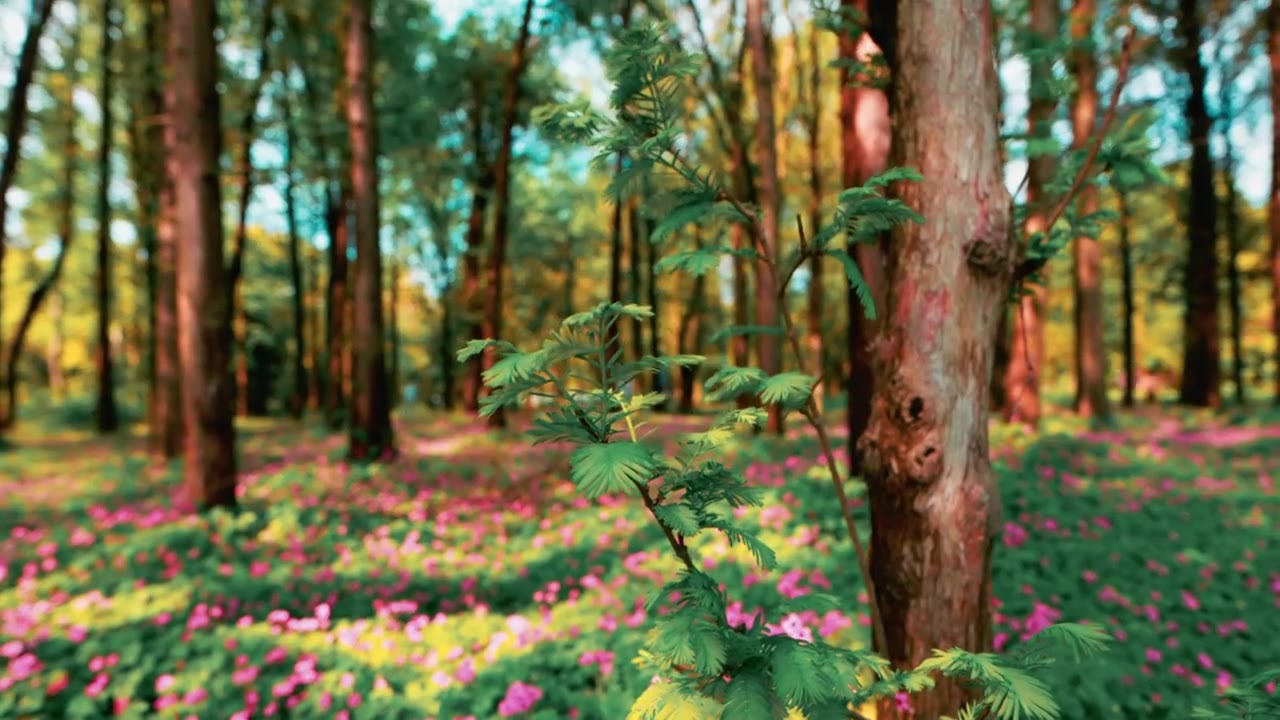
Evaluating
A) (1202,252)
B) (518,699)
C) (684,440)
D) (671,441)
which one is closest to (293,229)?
(671,441)

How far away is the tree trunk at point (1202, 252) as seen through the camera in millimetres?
13070

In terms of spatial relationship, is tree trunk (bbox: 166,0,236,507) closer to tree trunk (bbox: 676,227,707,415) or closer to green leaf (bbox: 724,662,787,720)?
green leaf (bbox: 724,662,787,720)

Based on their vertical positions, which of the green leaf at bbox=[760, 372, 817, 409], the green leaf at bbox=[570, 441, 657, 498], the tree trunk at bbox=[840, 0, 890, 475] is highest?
the tree trunk at bbox=[840, 0, 890, 475]

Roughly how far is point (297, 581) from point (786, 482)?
443 cm

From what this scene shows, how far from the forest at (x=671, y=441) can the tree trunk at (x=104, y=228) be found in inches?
4.4

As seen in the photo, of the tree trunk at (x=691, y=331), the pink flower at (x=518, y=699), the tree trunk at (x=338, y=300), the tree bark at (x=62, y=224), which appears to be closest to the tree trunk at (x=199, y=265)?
the pink flower at (x=518, y=699)

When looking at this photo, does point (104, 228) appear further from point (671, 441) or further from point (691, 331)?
point (691, 331)

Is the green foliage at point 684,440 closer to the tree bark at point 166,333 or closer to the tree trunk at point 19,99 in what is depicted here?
the tree bark at point 166,333

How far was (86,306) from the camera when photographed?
25.0 meters

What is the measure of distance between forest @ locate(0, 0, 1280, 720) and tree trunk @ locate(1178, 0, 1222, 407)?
75 millimetres

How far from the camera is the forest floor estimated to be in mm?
3033

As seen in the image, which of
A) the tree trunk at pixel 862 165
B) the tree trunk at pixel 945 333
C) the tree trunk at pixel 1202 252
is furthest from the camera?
the tree trunk at pixel 1202 252

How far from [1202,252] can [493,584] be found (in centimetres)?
1595

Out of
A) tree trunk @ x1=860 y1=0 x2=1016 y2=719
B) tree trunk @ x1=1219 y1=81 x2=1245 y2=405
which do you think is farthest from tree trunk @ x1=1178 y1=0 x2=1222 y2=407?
tree trunk @ x1=860 y1=0 x2=1016 y2=719
